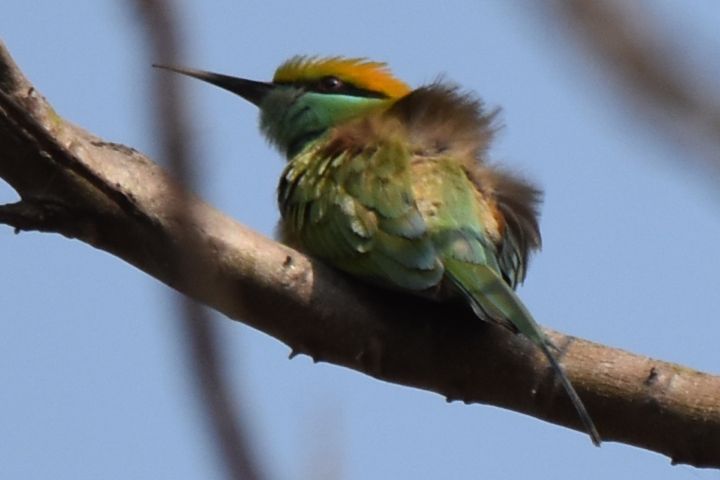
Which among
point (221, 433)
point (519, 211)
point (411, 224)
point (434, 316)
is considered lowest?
point (221, 433)

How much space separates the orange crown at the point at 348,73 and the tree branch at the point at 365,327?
1.56 metres

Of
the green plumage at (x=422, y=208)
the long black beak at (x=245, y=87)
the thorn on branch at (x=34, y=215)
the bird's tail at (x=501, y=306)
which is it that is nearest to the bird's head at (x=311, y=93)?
the long black beak at (x=245, y=87)

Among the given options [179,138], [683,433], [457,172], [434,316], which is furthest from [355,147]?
[179,138]

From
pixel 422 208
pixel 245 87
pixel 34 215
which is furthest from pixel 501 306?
pixel 245 87

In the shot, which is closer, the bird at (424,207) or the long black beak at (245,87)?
the bird at (424,207)

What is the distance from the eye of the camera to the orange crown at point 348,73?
4359 mm

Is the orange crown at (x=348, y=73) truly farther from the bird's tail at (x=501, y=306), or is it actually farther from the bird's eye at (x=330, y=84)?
the bird's tail at (x=501, y=306)

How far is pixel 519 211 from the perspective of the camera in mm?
3453

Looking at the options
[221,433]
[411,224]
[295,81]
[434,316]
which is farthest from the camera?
[295,81]

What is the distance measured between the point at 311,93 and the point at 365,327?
1682 millimetres

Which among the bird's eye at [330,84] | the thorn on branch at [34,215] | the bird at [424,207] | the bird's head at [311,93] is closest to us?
the thorn on branch at [34,215]

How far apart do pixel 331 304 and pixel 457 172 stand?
735mm

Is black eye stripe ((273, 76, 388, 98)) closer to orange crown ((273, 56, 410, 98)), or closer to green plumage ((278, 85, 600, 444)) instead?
orange crown ((273, 56, 410, 98))

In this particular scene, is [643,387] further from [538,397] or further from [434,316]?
[434,316]
